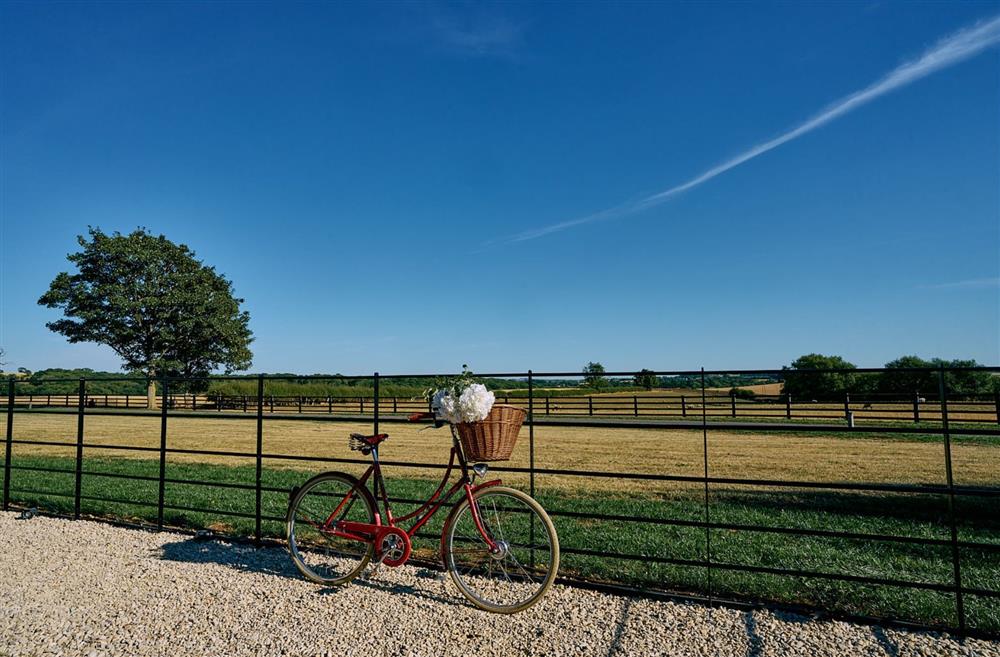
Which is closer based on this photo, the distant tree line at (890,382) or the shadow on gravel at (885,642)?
the shadow on gravel at (885,642)

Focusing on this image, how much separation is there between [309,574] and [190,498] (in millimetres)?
4764

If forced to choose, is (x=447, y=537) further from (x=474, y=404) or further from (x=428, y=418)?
(x=474, y=404)

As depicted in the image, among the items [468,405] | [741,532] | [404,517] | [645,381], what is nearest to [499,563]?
[404,517]

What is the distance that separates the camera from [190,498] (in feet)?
27.1

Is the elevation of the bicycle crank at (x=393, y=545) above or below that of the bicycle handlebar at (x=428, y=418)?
below

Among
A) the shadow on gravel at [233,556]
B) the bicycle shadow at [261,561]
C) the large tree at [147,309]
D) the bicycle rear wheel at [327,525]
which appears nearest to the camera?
the bicycle shadow at [261,561]

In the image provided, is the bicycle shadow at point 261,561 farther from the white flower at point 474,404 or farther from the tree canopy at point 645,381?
the tree canopy at point 645,381

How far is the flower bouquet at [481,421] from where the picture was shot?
391 centimetres

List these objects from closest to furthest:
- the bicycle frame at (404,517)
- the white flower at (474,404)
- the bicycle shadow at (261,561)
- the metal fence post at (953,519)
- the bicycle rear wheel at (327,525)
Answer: the metal fence post at (953,519), the white flower at (474,404), the bicycle frame at (404,517), the bicycle shadow at (261,561), the bicycle rear wheel at (327,525)

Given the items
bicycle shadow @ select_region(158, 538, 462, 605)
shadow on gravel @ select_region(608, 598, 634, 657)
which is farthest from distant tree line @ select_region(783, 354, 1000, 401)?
bicycle shadow @ select_region(158, 538, 462, 605)

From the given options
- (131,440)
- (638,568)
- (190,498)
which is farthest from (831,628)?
(131,440)

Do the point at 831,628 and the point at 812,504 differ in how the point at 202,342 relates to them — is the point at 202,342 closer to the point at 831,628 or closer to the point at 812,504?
the point at 812,504

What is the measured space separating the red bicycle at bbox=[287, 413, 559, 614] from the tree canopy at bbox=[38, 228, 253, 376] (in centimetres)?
3687

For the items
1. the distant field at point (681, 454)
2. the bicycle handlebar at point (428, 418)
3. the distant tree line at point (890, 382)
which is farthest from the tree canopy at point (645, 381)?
the distant field at point (681, 454)
